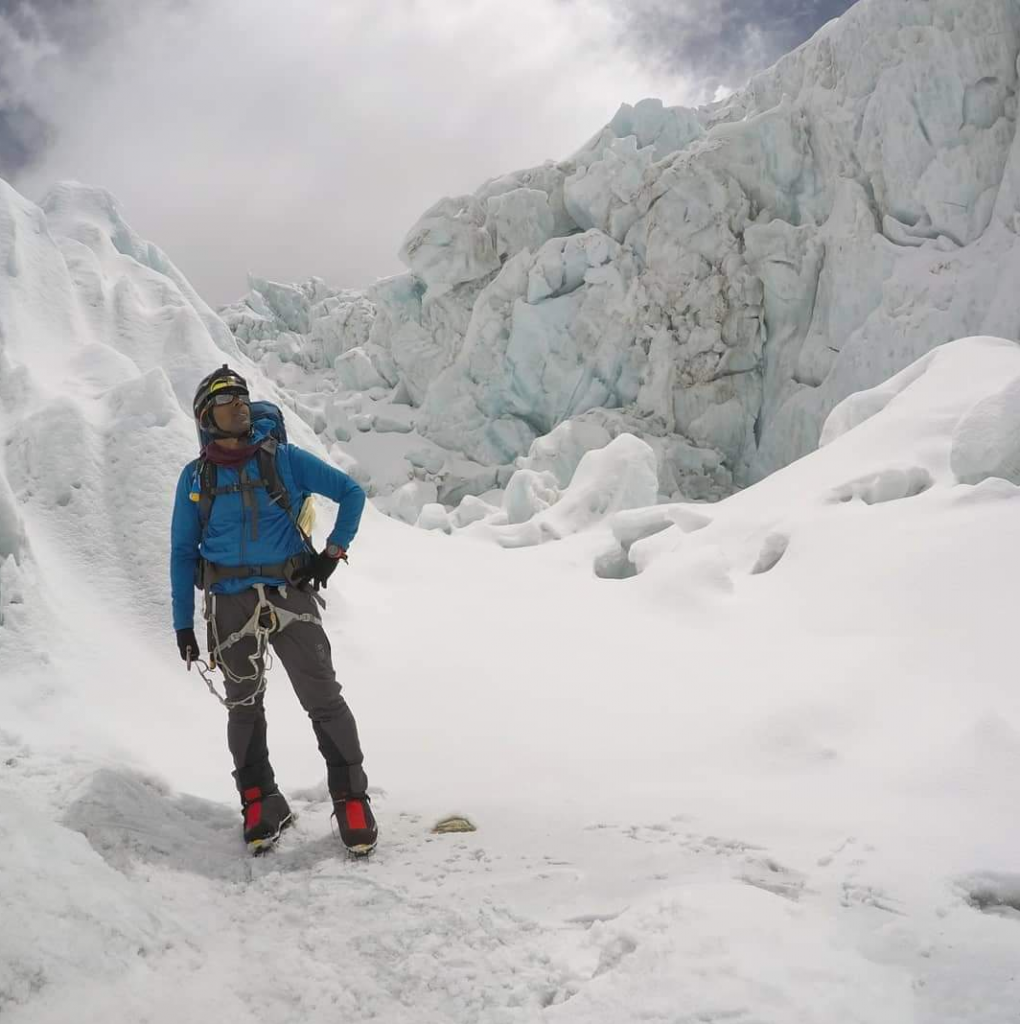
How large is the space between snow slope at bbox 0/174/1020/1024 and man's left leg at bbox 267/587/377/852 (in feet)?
0.89

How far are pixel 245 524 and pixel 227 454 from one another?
0.32 metres

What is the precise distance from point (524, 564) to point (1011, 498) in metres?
7.54

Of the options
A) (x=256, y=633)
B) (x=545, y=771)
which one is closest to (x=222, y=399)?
(x=256, y=633)

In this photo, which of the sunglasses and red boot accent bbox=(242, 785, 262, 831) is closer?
red boot accent bbox=(242, 785, 262, 831)

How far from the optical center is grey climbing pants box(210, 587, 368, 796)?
9.88ft

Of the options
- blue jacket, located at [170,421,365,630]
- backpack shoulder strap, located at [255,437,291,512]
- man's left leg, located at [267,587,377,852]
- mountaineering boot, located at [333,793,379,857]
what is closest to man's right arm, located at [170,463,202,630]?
blue jacket, located at [170,421,365,630]

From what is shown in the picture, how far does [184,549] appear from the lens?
316cm

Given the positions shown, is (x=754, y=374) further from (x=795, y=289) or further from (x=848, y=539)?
(x=848, y=539)

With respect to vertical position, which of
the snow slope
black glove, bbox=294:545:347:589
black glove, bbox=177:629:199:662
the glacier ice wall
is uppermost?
the glacier ice wall

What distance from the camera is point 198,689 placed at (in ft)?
15.9

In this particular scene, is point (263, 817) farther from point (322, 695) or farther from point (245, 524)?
point (245, 524)

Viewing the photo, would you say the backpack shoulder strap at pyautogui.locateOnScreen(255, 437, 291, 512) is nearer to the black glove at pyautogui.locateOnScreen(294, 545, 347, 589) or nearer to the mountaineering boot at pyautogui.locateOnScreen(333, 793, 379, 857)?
the black glove at pyautogui.locateOnScreen(294, 545, 347, 589)

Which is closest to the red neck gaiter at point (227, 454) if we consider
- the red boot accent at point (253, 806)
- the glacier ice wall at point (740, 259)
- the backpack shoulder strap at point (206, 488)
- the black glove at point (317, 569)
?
the backpack shoulder strap at point (206, 488)

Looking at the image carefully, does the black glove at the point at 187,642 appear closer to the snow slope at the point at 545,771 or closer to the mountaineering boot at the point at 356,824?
the snow slope at the point at 545,771
